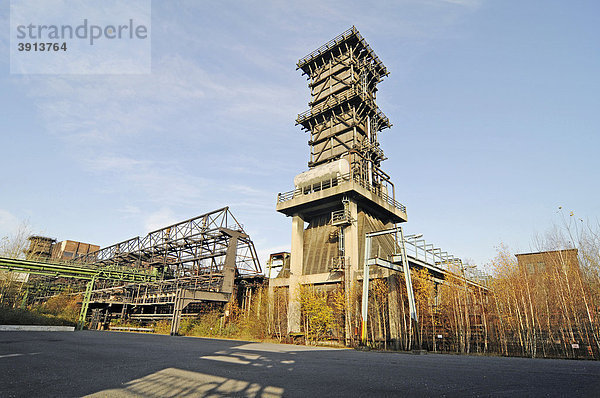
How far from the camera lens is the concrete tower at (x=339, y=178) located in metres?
28.9

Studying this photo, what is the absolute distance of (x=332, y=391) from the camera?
237 inches

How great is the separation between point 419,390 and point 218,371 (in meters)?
4.76

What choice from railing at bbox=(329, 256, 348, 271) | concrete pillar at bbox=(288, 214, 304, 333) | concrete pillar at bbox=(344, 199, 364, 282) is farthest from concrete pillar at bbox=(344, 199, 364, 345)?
concrete pillar at bbox=(288, 214, 304, 333)

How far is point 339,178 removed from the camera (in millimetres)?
30438

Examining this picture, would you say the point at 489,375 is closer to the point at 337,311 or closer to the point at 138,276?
the point at 337,311

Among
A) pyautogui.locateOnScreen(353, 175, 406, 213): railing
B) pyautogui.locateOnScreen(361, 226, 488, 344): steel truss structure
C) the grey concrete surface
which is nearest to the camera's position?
the grey concrete surface

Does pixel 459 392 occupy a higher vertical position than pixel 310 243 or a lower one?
lower

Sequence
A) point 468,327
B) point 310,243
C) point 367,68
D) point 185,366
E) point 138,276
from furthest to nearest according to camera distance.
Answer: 1. point 138,276
2. point 367,68
3. point 310,243
4. point 468,327
5. point 185,366

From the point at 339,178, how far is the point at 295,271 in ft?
33.4

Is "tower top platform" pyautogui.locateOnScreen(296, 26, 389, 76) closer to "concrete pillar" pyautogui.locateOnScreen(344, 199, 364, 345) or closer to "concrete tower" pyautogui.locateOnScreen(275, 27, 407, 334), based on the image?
"concrete tower" pyautogui.locateOnScreen(275, 27, 407, 334)

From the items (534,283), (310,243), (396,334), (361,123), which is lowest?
(396,334)

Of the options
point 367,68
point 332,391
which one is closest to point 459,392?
point 332,391

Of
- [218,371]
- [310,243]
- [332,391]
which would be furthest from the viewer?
[310,243]

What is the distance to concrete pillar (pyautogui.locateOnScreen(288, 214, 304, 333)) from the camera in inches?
1098
